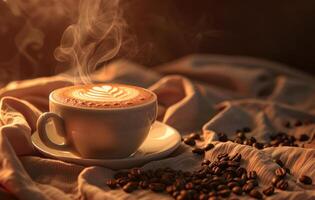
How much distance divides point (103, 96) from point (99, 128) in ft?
0.37

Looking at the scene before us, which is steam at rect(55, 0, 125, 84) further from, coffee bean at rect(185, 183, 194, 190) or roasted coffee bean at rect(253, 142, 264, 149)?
coffee bean at rect(185, 183, 194, 190)

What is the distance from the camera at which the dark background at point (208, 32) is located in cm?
243

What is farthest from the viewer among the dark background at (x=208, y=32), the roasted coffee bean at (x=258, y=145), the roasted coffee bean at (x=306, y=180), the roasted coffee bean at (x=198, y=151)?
the dark background at (x=208, y=32)

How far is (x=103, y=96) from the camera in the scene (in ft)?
4.65

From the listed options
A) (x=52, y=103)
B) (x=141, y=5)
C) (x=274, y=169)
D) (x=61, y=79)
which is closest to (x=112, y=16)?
(x=61, y=79)

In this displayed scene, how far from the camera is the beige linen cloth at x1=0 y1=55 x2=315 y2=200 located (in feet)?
4.16

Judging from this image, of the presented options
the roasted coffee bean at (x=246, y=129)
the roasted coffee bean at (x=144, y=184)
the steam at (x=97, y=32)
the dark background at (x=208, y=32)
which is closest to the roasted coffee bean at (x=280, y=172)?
the roasted coffee bean at (x=144, y=184)

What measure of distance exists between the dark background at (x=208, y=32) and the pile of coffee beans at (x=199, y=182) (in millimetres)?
1154

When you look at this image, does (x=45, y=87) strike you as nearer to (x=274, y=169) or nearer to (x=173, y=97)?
(x=173, y=97)

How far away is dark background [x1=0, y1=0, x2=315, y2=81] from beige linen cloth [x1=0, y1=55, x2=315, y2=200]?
232mm

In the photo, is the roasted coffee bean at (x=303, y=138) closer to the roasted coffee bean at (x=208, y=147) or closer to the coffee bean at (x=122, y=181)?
the roasted coffee bean at (x=208, y=147)

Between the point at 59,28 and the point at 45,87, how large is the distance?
69 cm

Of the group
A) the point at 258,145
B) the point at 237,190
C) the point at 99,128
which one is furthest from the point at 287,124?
the point at 99,128

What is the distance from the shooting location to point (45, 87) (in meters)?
1.78
